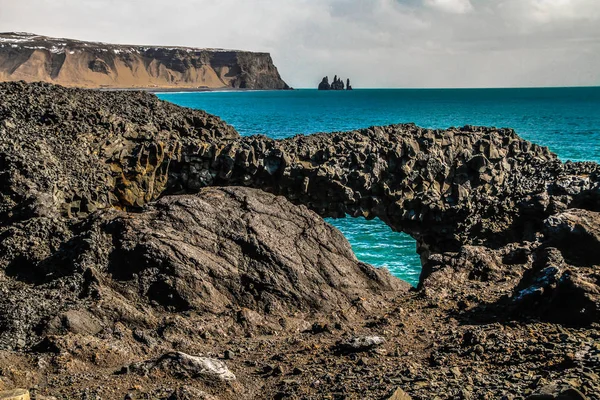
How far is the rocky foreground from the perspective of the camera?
25.9 feet

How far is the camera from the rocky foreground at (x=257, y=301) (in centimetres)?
789

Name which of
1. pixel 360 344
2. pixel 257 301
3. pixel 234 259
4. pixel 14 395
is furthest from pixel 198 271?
pixel 14 395

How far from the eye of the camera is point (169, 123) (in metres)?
27.2

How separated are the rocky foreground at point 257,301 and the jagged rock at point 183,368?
1.0 inches

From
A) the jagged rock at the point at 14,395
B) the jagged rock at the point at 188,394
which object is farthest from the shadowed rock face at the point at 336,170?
the jagged rock at the point at 188,394

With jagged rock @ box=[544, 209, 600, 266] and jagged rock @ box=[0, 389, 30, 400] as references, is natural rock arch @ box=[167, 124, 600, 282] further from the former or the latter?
jagged rock @ box=[0, 389, 30, 400]

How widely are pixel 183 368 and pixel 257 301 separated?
3.23m

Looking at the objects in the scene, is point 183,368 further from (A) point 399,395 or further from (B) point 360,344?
(A) point 399,395

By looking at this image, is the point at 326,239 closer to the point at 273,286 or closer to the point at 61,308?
the point at 273,286

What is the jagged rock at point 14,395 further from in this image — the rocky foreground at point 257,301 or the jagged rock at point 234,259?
the jagged rock at point 234,259

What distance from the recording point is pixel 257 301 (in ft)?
36.5

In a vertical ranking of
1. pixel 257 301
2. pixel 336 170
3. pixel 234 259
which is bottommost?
pixel 257 301

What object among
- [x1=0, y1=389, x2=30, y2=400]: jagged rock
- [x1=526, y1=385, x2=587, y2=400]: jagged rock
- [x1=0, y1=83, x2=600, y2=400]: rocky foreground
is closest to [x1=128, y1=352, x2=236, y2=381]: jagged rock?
[x1=0, y1=83, x2=600, y2=400]: rocky foreground

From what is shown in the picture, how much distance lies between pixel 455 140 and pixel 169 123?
1347 centimetres
